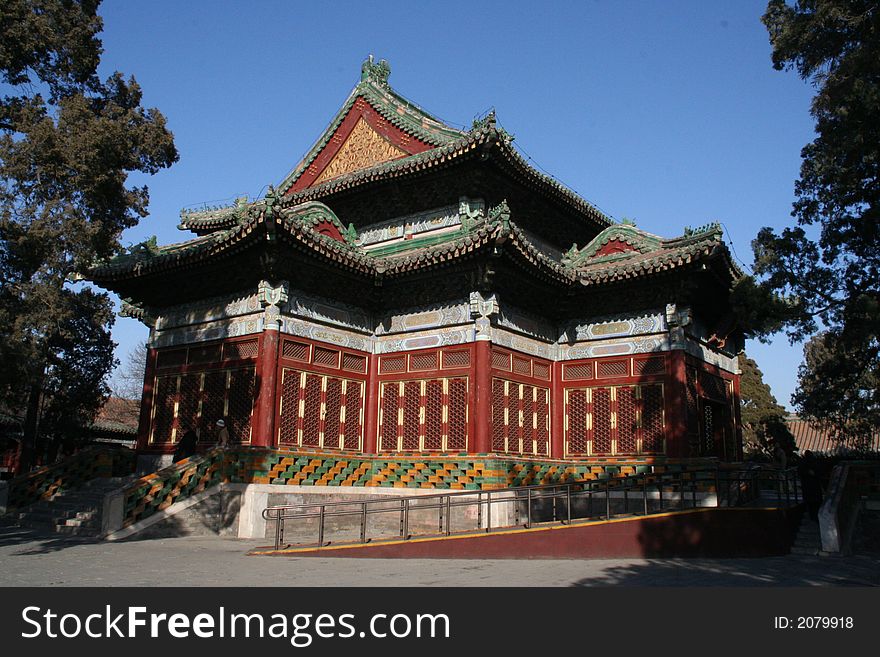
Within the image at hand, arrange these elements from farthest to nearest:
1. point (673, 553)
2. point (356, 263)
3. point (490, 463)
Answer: point (356, 263) → point (490, 463) → point (673, 553)

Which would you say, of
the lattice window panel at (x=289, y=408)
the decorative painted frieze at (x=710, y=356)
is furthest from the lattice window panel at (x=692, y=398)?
the lattice window panel at (x=289, y=408)

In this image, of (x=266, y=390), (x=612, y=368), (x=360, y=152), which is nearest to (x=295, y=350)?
(x=266, y=390)

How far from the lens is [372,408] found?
63.1 feet

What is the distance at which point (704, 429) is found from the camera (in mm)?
19641

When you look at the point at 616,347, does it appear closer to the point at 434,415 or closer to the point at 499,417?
the point at 499,417

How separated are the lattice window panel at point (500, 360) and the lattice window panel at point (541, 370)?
116cm

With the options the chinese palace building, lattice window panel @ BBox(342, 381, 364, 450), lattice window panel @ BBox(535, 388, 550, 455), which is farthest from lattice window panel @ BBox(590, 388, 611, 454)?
lattice window panel @ BBox(342, 381, 364, 450)

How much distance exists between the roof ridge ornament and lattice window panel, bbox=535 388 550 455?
1101 centimetres

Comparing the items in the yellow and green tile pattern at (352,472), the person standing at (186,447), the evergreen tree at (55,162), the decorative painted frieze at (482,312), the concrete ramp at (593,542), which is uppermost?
the evergreen tree at (55,162)

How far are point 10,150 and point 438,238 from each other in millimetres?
10752

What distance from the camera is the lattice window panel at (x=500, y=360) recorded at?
18.0 m

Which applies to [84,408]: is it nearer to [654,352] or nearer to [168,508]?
[168,508]

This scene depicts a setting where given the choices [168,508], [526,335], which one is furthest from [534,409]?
[168,508]

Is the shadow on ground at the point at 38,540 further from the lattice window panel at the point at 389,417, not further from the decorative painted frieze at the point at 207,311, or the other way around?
the lattice window panel at the point at 389,417
